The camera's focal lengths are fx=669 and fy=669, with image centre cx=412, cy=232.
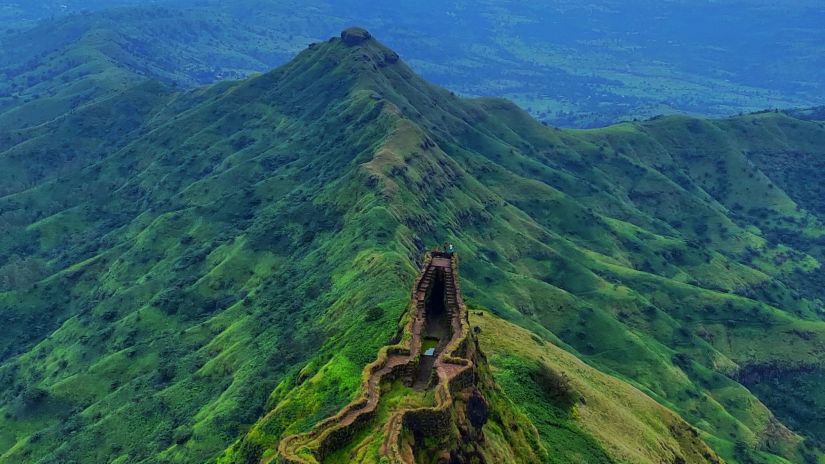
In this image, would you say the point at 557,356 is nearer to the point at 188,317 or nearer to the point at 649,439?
the point at 649,439

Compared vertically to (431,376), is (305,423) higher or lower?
lower

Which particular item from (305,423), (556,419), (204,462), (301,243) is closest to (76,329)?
(301,243)

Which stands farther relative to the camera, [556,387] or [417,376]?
[556,387]

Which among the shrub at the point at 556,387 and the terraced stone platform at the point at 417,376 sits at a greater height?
the terraced stone platform at the point at 417,376

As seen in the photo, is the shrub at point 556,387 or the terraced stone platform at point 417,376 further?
the shrub at point 556,387

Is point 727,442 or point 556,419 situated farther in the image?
point 727,442

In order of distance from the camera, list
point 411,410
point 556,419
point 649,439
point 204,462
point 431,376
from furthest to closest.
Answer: point 204,462, point 649,439, point 556,419, point 431,376, point 411,410

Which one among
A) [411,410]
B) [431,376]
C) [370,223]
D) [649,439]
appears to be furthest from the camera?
[370,223]

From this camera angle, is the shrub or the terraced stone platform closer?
the terraced stone platform

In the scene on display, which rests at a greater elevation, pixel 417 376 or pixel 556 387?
pixel 417 376

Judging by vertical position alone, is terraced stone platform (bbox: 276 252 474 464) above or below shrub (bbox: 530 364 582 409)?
above

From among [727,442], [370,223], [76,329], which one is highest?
[370,223]
